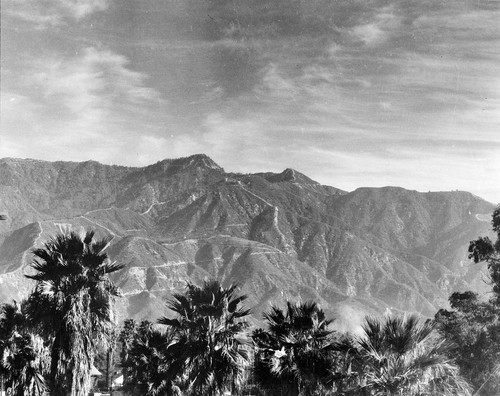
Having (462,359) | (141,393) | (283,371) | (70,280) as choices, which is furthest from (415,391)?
(462,359)

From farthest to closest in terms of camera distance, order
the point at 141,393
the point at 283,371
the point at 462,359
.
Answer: the point at 462,359, the point at 141,393, the point at 283,371

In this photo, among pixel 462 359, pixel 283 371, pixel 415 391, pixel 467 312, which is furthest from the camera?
pixel 467 312

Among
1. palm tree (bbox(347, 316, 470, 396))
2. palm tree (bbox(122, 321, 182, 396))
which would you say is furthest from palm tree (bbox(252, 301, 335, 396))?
palm tree (bbox(122, 321, 182, 396))

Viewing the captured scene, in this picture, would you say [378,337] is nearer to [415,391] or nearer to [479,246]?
[415,391]

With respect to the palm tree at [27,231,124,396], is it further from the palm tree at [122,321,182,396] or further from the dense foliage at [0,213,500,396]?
the palm tree at [122,321,182,396]

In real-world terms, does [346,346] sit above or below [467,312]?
below

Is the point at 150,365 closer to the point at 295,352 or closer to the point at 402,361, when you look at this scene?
the point at 295,352
